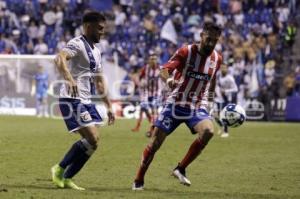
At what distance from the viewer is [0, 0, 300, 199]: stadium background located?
13.8 meters

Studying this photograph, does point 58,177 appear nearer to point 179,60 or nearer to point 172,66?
point 172,66

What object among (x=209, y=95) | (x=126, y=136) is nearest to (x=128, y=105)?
(x=126, y=136)

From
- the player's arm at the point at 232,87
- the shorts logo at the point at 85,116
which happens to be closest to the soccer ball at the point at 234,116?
the shorts logo at the point at 85,116

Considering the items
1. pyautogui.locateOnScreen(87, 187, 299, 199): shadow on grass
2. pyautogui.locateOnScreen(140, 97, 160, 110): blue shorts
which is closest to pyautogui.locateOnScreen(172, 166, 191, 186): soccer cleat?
pyautogui.locateOnScreen(87, 187, 299, 199): shadow on grass

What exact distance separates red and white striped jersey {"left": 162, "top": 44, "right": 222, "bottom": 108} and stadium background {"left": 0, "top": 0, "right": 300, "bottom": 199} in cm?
149

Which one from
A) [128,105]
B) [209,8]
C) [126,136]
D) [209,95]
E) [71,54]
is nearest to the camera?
[71,54]

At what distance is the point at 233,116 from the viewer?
13.4 metres

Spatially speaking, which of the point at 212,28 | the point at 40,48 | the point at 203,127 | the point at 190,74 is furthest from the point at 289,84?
the point at 212,28

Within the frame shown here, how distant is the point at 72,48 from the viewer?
10.3 meters

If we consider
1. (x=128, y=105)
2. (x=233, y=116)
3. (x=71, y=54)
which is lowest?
(x=128, y=105)

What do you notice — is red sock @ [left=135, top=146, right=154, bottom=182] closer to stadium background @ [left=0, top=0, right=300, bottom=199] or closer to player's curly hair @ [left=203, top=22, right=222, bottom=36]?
stadium background @ [left=0, top=0, right=300, bottom=199]

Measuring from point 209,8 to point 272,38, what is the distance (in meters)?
4.35

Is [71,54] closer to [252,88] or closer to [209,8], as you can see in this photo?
[252,88]

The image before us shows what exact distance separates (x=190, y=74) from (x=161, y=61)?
23.4m
